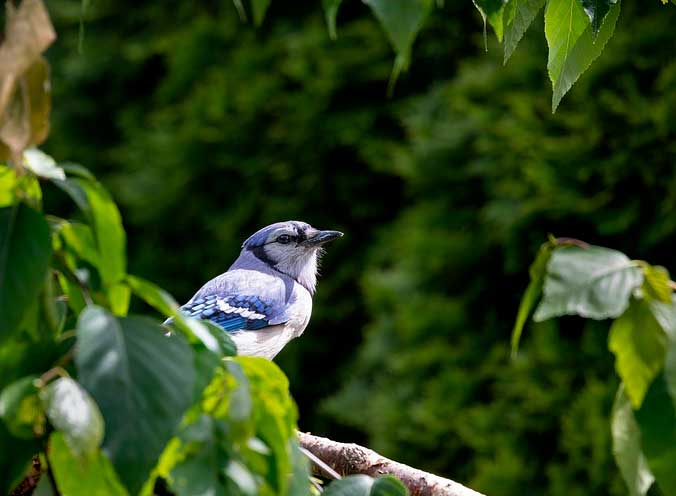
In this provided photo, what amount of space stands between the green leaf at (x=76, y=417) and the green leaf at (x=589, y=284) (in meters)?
0.32

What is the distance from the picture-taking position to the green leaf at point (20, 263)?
0.73 meters

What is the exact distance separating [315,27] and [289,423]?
3798 millimetres

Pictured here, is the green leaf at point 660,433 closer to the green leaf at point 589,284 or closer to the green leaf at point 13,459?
the green leaf at point 589,284

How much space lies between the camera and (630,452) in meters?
0.81

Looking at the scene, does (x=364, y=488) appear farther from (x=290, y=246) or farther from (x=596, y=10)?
(x=290, y=246)

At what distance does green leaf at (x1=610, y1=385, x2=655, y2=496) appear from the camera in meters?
0.80

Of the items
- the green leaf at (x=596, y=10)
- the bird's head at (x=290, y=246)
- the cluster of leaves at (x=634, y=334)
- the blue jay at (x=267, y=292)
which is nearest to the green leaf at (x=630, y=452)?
the cluster of leaves at (x=634, y=334)

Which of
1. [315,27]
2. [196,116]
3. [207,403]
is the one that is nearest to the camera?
[207,403]

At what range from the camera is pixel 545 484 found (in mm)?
3428

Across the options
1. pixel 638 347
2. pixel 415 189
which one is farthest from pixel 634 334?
pixel 415 189

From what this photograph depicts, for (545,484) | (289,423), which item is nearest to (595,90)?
(545,484)

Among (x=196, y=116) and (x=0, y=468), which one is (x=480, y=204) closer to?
(x=196, y=116)

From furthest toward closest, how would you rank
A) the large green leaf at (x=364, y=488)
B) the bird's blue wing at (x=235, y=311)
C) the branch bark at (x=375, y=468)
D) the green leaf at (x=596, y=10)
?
the bird's blue wing at (x=235, y=311) → the branch bark at (x=375, y=468) → the green leaf at (x=596, y=10) → the large green leaf at (x=364, y=488)

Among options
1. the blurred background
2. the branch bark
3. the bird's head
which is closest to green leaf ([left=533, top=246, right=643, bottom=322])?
the branch bark
